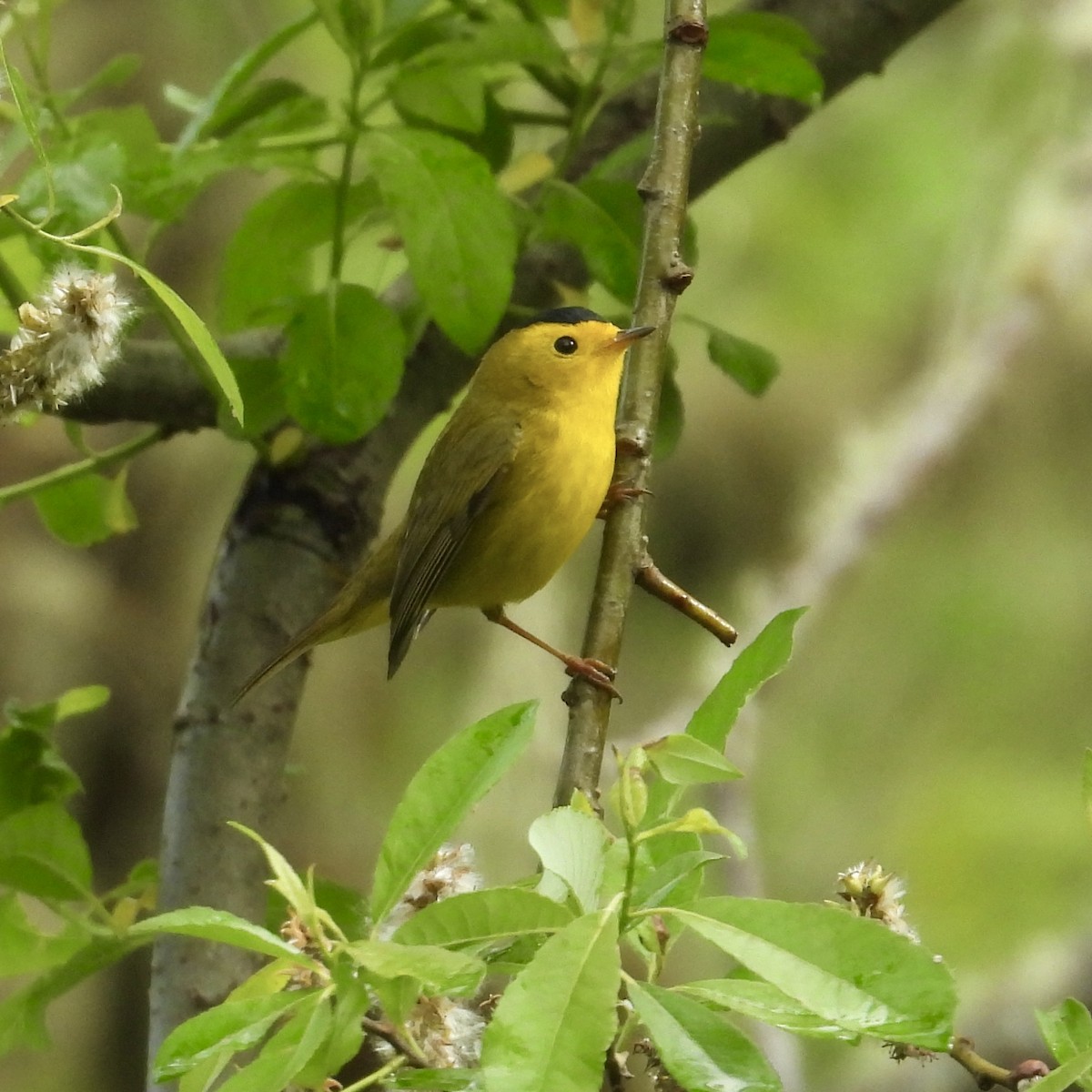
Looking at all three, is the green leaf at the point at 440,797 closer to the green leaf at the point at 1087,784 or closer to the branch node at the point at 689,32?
the green leaf at the point at 1087,784

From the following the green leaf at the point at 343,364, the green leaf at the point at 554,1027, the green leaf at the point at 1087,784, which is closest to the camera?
the green leaf at the point at 554,1027

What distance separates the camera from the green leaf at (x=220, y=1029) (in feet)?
2.41

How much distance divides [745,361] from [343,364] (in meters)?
0.51

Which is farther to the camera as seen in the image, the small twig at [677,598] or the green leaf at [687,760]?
the small twig at [677,598]

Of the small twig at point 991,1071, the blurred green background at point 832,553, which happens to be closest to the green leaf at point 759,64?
the small twig at point 991,1071

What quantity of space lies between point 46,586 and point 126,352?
2233mm

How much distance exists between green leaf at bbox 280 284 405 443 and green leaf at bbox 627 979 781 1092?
2.75ft

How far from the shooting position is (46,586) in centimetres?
365

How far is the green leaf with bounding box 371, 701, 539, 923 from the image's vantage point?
0.80 metres

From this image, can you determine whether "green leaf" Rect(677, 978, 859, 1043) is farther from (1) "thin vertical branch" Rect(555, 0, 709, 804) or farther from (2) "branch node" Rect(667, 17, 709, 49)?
(2) "branch node" Rect(667, 17, 709, 49)

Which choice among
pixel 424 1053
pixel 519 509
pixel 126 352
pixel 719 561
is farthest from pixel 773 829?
pixel 424 1053

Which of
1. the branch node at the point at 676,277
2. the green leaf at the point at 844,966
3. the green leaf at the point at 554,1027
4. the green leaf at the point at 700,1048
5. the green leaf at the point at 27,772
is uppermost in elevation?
the branch node at the point at 676,277

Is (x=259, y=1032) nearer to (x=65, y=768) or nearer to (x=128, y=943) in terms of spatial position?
(x=128, y=943)

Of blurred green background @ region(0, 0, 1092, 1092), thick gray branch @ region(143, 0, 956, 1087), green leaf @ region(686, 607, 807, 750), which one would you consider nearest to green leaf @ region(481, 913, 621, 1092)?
green leaf @ region(686, 607, 807, 750)
